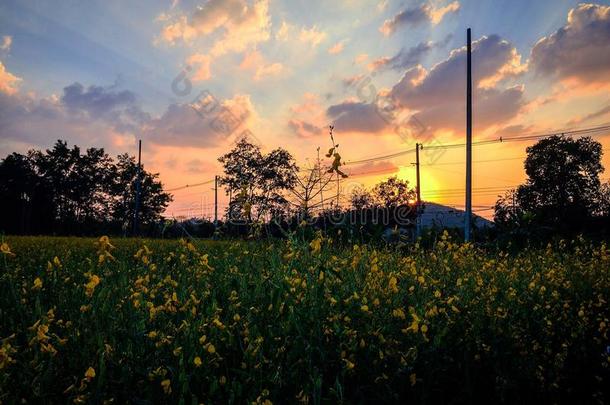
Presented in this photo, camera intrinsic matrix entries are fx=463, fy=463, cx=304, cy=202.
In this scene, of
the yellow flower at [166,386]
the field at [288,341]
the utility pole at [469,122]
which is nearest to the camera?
the yellow flower at [166,386]

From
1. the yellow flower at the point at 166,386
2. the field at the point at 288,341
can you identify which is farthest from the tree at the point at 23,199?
the yellow flower at the point at 166,386

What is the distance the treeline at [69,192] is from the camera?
5322 cm

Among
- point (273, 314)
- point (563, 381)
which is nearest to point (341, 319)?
point (273, 314)

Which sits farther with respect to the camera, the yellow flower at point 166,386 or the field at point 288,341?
the field at point 288,341

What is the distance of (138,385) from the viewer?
238 cm

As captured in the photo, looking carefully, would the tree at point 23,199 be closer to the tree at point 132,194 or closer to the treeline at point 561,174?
the tree at point 132,194

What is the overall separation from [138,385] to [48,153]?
6760 cm

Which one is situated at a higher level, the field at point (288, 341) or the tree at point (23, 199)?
the tree at point (23, 199)

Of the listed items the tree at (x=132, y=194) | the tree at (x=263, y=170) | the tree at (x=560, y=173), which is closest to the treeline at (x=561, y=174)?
the tree at (x=560, y=173)

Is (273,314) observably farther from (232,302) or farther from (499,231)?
(499,231)

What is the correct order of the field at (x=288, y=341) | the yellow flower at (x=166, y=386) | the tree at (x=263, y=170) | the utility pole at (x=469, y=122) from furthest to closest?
the tree at (x=263, y=170) < the utility pole at (x=469, y=122) < the field at (x=288, y=341) < the yellow flower at (x=166, y=386)

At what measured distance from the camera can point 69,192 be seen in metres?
60.8

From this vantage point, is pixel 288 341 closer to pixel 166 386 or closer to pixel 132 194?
pixel 166 386

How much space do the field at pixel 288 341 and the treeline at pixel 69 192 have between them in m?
46.9
